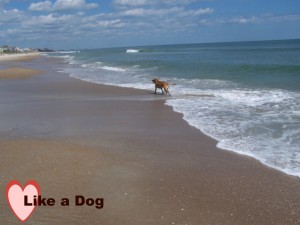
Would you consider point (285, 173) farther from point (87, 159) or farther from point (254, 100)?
point (254, 100)

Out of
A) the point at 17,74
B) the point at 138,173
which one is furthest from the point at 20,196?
the point at 17,74

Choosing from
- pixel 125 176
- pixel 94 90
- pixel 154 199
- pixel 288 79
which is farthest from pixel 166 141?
pixel 288 79

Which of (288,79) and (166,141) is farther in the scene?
(288,79)

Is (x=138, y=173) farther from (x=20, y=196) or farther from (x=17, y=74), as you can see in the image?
(x=17, y=74)

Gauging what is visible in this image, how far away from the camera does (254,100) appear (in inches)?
499

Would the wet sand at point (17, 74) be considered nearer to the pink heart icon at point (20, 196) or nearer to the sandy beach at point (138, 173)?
the sandy beach at point (138, 173)

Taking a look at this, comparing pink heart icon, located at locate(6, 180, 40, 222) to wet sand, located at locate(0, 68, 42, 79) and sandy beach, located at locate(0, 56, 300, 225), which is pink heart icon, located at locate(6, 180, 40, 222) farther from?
wet sand, located at locate(0, 68, 42, 79)

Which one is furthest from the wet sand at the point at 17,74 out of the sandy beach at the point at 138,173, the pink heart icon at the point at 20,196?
the pink heart icon at the point at 20,196

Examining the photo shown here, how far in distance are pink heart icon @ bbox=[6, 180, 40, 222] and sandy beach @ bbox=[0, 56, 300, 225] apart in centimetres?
8

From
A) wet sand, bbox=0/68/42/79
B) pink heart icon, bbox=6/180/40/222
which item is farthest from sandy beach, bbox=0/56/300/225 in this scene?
wet sand, bbox=0/68/42/79

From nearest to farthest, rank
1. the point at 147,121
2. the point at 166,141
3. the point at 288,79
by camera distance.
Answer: the point at 166,141 → the point at 147,121 → the point at 288,79

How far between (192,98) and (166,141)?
6056 mm

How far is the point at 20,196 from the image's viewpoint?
15.0 feet

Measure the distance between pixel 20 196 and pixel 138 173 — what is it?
188 cm
